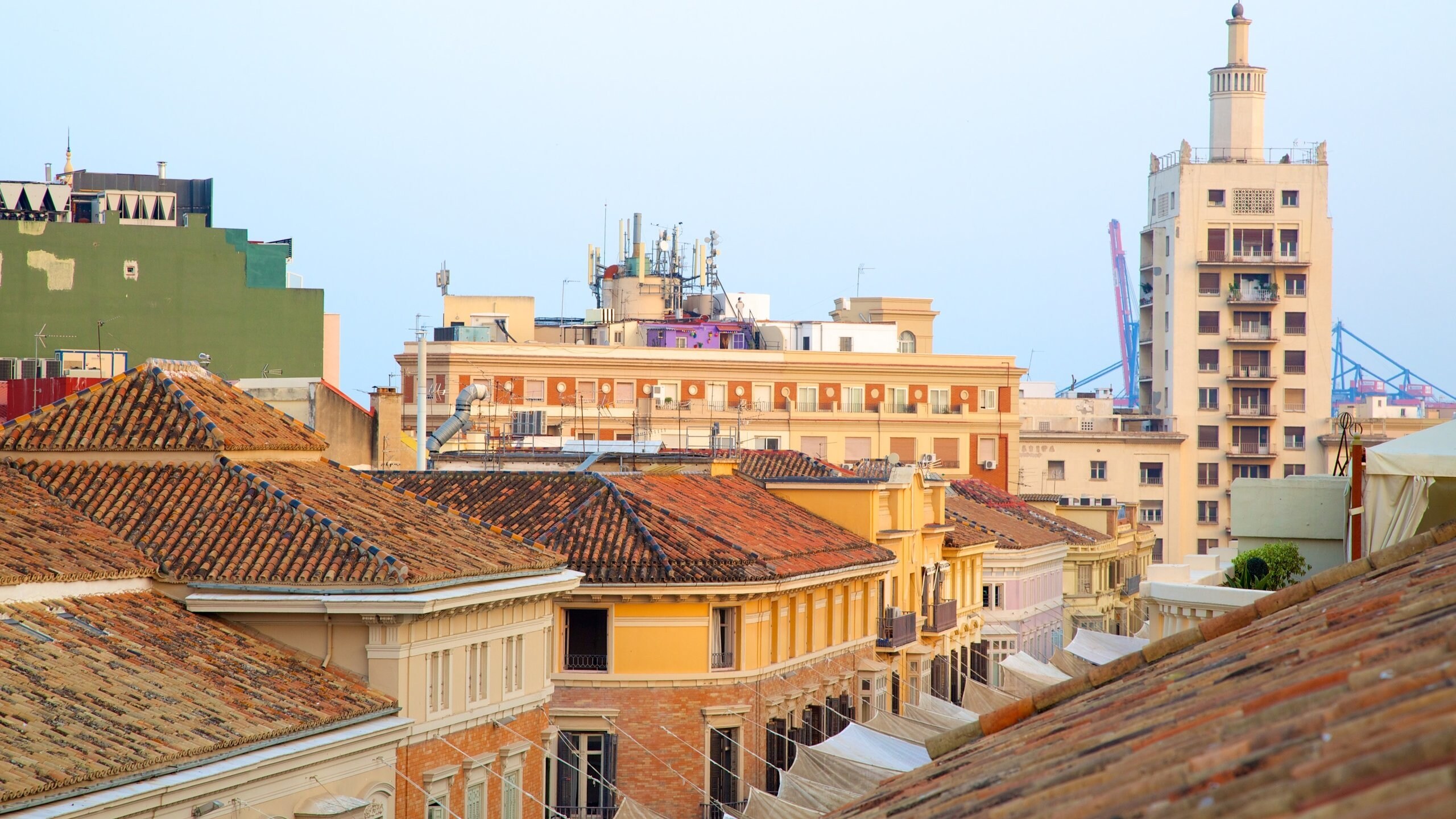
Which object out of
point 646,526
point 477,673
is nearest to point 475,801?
A: point 477,673

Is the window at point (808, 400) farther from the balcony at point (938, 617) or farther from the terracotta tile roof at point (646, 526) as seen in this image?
the terracotta tile roof at point (646, 526)

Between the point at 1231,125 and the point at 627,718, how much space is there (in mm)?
90732

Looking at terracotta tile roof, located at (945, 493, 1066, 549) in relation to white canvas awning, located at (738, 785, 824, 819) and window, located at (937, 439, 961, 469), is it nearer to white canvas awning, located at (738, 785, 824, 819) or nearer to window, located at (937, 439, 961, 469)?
window, located at (937, 439, 961, 469)

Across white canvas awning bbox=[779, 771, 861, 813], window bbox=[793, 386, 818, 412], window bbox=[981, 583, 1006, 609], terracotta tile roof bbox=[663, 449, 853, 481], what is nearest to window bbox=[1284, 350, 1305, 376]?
window bbox=[793, 386, 818, 412]

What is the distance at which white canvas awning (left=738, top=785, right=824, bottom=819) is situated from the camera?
1228 inches

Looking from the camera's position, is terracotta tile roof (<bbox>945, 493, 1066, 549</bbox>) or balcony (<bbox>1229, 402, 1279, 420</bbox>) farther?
balcony (<bbox>1229, 402, 1279, 420</bbox>)

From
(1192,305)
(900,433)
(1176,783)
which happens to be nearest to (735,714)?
(1176,783)

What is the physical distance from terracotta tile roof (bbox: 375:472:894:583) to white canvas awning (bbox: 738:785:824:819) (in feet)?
25.9

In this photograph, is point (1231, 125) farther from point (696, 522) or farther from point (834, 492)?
point (696, 522)

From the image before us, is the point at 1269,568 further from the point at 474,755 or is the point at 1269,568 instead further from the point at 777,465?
the point at 777,465

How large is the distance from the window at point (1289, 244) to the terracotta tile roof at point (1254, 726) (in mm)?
107737

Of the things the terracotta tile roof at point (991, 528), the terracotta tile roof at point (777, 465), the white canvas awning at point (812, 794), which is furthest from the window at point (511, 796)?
the terracotta tile roof at point (991, 528)

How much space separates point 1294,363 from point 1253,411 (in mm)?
3879

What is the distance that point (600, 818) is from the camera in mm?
38219
